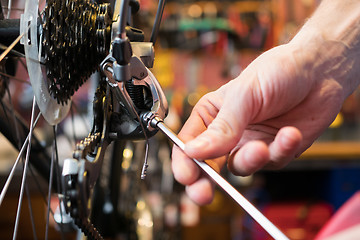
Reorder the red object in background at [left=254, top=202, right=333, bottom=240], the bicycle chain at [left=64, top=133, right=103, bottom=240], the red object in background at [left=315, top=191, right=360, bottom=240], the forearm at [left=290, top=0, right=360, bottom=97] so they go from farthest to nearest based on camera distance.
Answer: the red object in background at [left=254, top=202, right=333, bottom=240], the red object in background at [left=315, top=191, right=360, bottom=240], the forearm at [left=290, top=0, right=360, bottom=97], the bicycle chain at [left=64, top=133, right=103, bottom=240]

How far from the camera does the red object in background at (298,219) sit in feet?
5.25

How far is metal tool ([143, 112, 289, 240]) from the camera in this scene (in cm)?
27

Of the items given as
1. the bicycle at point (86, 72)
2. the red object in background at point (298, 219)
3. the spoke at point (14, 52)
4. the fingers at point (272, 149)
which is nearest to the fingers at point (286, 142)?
the fingers at point (272, 149)

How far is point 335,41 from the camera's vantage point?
1.38 feet

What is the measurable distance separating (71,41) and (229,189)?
17 centimetres

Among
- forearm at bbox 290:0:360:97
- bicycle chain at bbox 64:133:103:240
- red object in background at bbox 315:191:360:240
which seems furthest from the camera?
red object in background at bbox 315:191:360:240

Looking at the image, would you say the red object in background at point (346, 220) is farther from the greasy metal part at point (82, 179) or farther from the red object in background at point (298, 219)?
the red object in background at point (298, 219)

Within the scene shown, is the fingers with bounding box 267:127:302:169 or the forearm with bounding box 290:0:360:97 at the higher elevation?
the forearm with bounding box 290:0:360:97

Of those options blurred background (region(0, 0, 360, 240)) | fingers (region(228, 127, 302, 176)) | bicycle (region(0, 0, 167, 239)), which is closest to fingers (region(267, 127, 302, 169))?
fingers (region(228, 127, 302, 176))

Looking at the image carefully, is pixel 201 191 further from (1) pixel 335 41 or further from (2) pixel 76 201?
(1) pixel 335 41

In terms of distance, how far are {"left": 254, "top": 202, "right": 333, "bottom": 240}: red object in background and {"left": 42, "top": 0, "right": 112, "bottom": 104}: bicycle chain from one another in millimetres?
1385

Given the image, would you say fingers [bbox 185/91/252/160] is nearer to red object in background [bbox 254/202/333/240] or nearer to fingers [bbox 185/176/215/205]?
fingers [bbox 185/176/215/205]

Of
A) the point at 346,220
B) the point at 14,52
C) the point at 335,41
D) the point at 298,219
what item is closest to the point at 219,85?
the point at 298,219

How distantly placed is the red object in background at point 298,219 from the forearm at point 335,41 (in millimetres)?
1244
